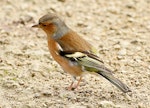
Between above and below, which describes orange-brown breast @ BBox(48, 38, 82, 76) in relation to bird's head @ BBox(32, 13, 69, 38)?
below

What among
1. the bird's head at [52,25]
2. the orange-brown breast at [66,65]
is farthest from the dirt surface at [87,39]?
the bird's head at [52,25]

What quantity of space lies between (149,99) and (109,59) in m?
1.63

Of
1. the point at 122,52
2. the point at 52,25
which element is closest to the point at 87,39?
the point at 122,52

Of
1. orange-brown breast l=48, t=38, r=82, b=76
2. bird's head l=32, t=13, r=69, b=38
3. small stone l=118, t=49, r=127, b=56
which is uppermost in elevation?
bird's head l=32, t=13, r=69, b=38

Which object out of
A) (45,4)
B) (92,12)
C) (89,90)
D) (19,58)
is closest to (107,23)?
(92,12)

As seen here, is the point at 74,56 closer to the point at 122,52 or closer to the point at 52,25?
the point at 52,25

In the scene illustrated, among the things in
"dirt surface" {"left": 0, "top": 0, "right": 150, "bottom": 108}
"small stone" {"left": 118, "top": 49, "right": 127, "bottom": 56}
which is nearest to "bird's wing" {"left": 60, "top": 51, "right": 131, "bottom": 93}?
"dirt surface" {"left": 0, "top": 0, "right": 150, "bottom": 108}

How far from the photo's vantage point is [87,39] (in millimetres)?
9531

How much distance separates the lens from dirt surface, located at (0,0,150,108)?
7199 mm

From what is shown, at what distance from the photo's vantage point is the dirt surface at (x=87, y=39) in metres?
7.20

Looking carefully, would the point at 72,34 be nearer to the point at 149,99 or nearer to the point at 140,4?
the point at 149,99

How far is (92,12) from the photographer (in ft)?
35.3

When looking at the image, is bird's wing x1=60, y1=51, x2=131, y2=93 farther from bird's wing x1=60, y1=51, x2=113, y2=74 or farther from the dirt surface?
the dirt surface

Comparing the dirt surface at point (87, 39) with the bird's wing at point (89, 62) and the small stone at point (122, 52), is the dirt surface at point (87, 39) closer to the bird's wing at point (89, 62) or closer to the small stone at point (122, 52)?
the small stone at point (122, 52)
